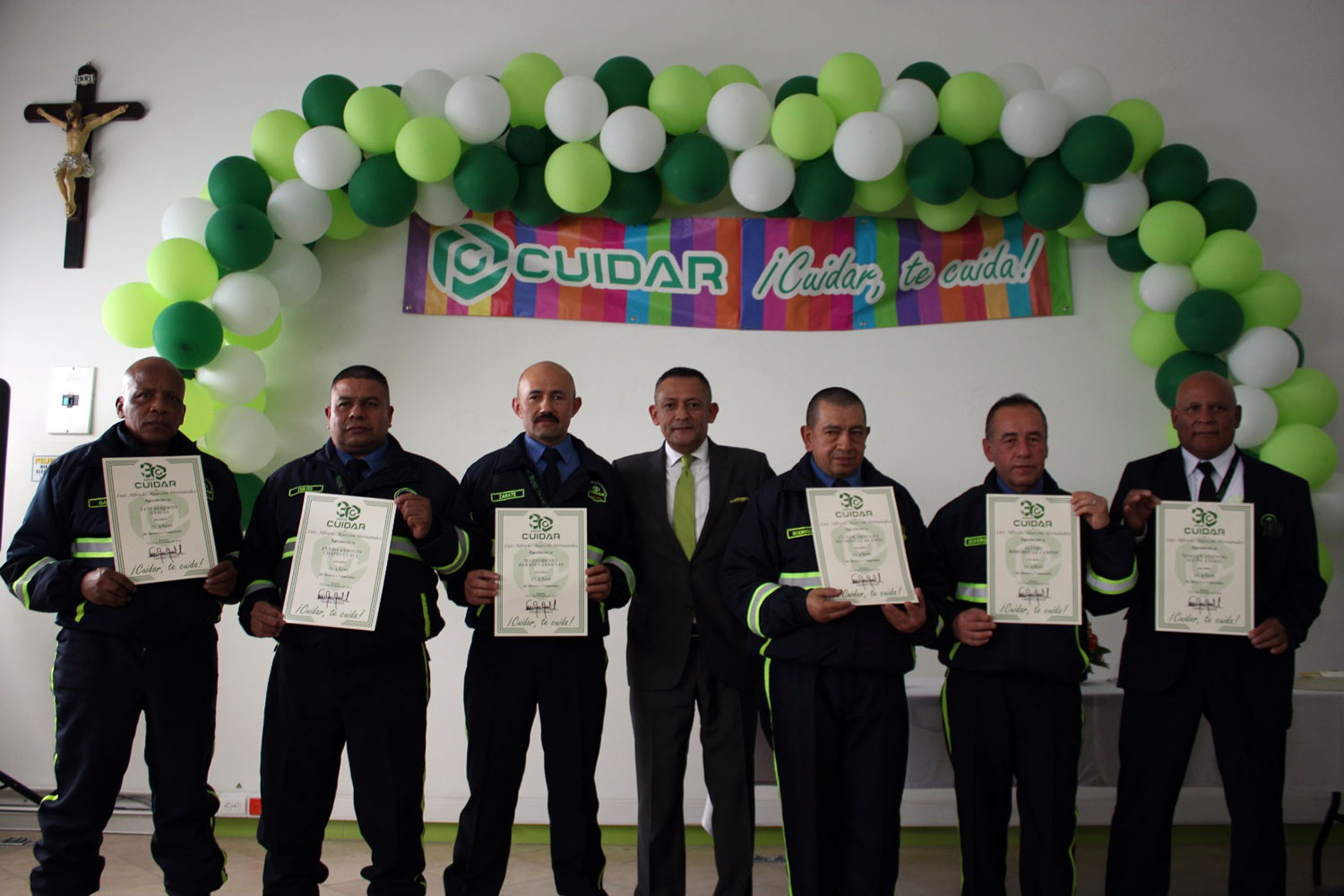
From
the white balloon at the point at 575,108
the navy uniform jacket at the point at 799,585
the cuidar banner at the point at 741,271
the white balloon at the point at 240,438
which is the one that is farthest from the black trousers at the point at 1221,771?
the white balloon at the point at 240,438

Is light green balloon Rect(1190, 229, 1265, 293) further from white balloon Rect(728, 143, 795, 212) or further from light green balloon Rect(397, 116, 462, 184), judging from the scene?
light green balloon Rect(397, 116, 462, 184)

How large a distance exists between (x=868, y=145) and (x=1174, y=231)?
133 cm

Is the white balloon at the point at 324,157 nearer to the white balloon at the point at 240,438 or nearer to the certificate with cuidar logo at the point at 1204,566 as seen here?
the white balloon at the point at 240,438

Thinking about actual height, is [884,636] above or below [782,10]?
below

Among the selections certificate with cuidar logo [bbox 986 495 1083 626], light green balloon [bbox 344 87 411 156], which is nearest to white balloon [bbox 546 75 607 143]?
light green balloon [bbox 344 87 411 156]

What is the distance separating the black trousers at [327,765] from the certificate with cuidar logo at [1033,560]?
180cm

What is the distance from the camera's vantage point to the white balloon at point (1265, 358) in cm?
398

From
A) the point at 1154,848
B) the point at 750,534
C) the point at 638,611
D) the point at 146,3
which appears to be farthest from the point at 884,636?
the point at 146,3

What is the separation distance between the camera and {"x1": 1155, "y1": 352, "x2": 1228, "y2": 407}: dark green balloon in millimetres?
4086

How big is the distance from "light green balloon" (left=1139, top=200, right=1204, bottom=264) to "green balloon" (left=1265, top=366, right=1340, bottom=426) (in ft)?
2.22

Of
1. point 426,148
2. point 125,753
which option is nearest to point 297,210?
point 426,148

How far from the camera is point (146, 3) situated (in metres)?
4.68

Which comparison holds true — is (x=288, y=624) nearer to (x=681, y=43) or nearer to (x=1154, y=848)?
(x=1154, y=848)

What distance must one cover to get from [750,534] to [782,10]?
288 cm
